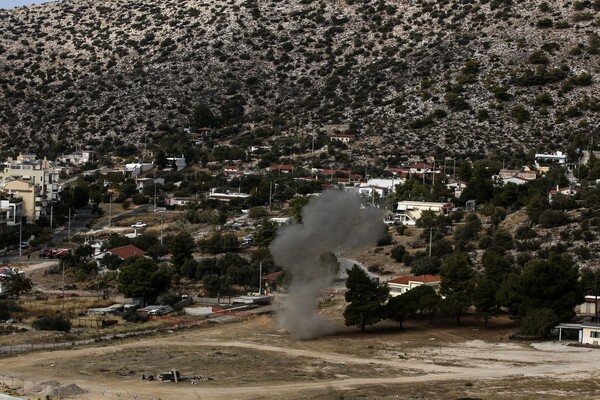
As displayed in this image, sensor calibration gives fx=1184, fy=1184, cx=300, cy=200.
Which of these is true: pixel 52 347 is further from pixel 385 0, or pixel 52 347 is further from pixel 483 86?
pixel 385 0

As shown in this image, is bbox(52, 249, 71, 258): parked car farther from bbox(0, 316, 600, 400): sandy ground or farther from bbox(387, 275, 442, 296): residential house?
bbox(387, 275, 442, 296): residential house

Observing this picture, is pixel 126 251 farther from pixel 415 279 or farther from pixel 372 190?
pixel 415 279

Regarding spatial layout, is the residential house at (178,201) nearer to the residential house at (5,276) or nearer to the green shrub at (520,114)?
the residential house at (5,276)

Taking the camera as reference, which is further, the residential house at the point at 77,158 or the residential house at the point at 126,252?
the residential house at the point at 77,158

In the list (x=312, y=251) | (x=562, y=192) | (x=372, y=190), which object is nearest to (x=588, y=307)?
(x=312, y=251)

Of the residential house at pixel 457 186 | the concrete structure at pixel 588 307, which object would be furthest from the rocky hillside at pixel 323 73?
the concrete structure at pixel 588 307

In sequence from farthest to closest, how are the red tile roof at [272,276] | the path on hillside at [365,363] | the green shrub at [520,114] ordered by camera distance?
the green shrub at [520,114] → the red tile roof at [272,276] → the path on hillside at [365,363]

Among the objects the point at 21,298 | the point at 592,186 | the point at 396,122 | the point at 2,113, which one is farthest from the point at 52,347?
the point at 2,113

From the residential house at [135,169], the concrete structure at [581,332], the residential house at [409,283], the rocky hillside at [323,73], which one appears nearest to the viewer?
the concrete structure at [581,332]
